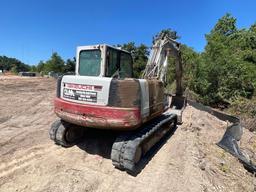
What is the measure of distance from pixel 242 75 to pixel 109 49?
12.2 metres

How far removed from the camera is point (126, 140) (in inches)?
188

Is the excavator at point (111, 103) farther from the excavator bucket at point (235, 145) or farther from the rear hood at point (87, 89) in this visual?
the excavator bucket at point (235, 145)

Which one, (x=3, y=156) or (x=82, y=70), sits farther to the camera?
(x=82, y=70)

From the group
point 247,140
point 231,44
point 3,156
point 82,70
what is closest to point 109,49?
point 82,70

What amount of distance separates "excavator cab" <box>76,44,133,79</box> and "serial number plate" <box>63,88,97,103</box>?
52 centimetres

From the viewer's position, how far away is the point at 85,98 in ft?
15.7

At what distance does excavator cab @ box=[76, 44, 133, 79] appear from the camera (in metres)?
5.04

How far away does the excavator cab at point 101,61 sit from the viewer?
5039mm

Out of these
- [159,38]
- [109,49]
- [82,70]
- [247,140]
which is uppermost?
[159,38]

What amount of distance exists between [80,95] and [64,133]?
129cm

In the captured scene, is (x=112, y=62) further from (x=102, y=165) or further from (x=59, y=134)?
(x=102, y=165)

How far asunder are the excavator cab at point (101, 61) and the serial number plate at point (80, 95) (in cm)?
52

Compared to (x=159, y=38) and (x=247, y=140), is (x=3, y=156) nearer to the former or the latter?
(x=159, y=38)

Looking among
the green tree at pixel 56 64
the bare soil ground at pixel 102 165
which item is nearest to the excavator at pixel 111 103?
the bare soil ground at pixel 102 165
